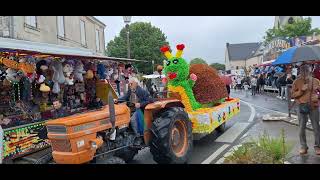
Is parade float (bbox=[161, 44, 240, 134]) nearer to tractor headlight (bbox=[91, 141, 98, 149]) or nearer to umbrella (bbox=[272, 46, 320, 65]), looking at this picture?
umbrella (bbox=[272, 46, 320, 65])

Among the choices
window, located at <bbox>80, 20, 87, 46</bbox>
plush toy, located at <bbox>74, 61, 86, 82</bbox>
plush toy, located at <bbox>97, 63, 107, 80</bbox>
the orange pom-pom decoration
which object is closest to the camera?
the orange pom-pom decoration

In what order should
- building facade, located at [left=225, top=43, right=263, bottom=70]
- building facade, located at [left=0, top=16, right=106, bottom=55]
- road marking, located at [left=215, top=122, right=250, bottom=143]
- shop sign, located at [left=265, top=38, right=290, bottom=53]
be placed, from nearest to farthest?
road marking, located at [left=215, top=122, right=250, bottom=143]
building facade, located at [left=0, top=16, right=106, bottom=55]
shop sign, located at [left=265, top=38, right=290, bottom=53]
building facade, located at [left=225, top=43, right=263, bottom=70]

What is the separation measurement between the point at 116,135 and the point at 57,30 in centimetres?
1473

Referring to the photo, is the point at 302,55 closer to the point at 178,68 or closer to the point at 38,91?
the point at 178,68

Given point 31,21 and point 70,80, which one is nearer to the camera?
point 70,80

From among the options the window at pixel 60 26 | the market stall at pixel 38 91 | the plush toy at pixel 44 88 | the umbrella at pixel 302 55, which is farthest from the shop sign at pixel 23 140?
the window at pixel 60 26

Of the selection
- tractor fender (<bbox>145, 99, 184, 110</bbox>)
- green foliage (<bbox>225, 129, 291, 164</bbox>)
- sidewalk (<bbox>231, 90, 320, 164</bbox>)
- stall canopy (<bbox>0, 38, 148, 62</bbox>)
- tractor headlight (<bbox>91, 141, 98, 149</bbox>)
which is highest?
stall canopy (<bbox>0, 38, 148, 62</bbox>)

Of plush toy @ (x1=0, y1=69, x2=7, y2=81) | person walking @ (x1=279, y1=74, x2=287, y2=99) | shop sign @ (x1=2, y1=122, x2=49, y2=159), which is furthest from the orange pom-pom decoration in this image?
person walking @ (x1=279, y1=74, x2=287, y2=99)

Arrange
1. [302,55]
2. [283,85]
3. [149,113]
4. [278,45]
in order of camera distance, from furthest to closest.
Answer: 1. [278,45]
2. [283,85]
3. [302,55]
4. [149,113]

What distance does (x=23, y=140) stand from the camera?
7.17 meters

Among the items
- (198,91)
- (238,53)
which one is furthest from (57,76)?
(238,53)

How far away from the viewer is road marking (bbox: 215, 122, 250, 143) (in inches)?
345

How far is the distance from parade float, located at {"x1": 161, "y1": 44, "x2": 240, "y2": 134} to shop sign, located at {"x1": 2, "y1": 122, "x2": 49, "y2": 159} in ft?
10.6
